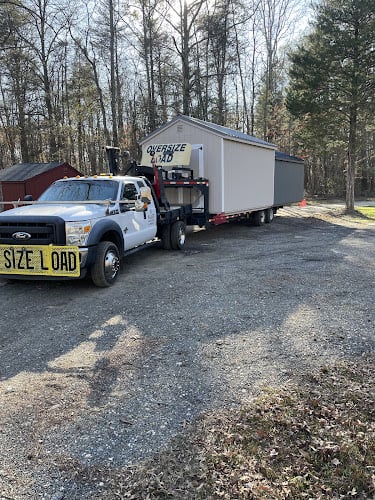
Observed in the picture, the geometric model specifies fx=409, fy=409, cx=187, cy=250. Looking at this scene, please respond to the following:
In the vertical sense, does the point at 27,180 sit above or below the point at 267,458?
above

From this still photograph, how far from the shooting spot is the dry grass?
2430 mm

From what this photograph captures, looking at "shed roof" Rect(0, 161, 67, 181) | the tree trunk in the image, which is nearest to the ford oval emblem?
"shed roof" Rect(0, 161, 67, 181)

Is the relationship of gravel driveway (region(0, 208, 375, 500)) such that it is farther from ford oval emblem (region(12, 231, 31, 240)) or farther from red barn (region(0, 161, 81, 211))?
red barn (region(0, 161, 81, 211))

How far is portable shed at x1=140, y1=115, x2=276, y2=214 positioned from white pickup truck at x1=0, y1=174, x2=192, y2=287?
3958mm

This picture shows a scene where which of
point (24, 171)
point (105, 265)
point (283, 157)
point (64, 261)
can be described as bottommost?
point (105, 265)

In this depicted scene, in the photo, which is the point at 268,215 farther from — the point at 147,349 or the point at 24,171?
the point at 147,349

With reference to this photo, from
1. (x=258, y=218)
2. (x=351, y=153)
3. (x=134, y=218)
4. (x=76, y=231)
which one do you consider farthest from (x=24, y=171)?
(x=351, y=153)

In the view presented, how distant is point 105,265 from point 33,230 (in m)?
1.26

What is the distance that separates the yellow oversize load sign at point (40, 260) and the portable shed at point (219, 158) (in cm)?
654

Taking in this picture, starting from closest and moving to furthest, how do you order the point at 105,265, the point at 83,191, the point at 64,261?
the point at 64,261 → the point at 105,265 → the point at 83,191

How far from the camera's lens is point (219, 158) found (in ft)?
38.4

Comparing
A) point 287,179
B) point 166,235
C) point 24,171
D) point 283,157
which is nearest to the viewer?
point 166,235

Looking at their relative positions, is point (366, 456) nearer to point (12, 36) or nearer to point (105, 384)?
point (105, 384)

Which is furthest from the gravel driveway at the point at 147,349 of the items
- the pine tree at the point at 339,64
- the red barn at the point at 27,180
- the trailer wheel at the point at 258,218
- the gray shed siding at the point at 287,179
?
the pine tree at the point at 339,64
